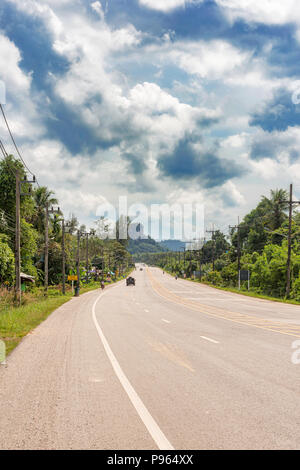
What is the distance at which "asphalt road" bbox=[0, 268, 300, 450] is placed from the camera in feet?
16.2

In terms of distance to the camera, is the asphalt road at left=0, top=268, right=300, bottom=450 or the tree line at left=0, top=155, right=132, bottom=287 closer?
the asphalt road at left=0, top=268, right=300, bottom=450

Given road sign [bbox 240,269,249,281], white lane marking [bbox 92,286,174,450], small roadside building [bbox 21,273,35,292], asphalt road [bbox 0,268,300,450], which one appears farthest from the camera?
road sign [bbox 240,269,249,281]

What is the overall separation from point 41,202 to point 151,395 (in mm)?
60366

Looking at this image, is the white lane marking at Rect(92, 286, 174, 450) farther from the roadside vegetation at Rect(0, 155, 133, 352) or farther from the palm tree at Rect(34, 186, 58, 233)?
the palm tree at Rect(34, 186, 58, 233)

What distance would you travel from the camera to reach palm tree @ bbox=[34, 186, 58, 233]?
62.3 metres

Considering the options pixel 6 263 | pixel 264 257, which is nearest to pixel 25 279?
pixel 6 263

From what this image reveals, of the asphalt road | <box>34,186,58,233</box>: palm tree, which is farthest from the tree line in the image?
the asphalt road

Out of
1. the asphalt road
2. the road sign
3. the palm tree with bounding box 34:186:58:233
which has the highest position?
the palm tree with bounding box 34:186:58:233

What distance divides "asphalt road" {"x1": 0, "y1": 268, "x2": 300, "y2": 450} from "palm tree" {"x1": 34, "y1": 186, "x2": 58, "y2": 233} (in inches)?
2023

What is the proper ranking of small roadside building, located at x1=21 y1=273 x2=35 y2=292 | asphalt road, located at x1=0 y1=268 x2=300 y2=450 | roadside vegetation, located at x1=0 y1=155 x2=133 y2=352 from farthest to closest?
small roadside building, located at x1=21 y1=273 x2=35 y2=292 < roadside vegetation, located at x1=0 y1=155 x2=133 y2=352 < asphalt road, located at x1=0 y1=268 x2=300 y2=450

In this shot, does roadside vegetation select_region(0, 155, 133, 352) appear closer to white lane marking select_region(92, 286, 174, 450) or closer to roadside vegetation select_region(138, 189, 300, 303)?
white lane marking select_region(92, 286, 174, 450)

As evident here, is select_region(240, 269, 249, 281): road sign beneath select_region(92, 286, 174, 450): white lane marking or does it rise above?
beneath

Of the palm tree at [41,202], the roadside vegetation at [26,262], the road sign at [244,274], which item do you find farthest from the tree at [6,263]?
the road sign at [244,274]
